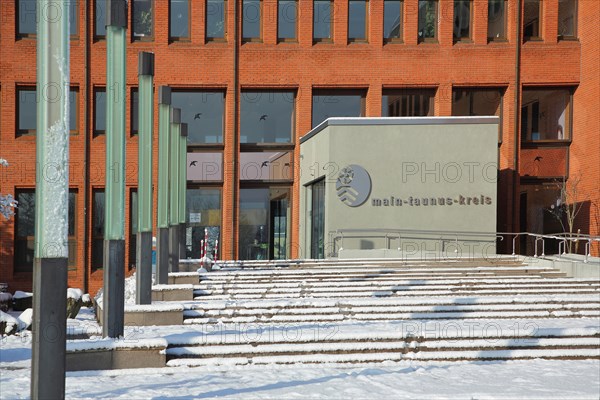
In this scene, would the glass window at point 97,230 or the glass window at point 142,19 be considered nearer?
the glass window at point 97,230

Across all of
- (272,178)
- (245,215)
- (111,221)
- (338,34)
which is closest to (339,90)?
(338,34)

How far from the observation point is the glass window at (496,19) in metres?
27.9

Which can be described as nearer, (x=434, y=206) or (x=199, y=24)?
(x=434, y=206)

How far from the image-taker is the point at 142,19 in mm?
27562

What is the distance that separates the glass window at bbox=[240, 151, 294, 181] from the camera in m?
27.5

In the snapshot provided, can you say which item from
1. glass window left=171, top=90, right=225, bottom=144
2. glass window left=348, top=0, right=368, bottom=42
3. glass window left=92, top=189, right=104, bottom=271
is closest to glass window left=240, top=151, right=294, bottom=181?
glass window left=171, top=90, right=225, bottom=144

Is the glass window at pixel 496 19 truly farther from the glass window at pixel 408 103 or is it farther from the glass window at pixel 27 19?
the glass window at pixel 27 19

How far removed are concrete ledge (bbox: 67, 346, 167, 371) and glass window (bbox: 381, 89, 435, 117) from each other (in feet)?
66.7

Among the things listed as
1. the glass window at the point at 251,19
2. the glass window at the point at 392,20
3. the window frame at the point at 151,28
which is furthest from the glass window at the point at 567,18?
the window frame at the point at 151,28

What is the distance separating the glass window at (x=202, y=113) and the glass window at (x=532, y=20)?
12420mm

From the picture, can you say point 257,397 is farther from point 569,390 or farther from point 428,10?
point 428,10

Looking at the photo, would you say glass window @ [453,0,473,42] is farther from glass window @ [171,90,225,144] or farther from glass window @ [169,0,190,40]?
glass window @ [169,0,190,40]

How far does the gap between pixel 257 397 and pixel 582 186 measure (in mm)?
22751

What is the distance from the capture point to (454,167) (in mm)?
23109
